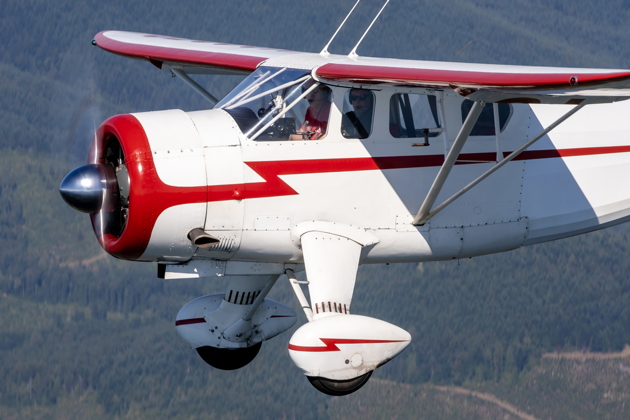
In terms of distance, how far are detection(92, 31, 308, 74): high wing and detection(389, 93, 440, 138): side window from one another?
2331 mm

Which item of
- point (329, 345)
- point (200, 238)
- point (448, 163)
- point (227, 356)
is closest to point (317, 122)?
point (448, 163)

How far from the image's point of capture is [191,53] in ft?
52.7

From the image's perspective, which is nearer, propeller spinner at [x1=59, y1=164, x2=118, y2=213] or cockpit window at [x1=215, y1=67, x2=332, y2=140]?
propeller spinner at [x1=59, y1=164, x2=118, y2=213]

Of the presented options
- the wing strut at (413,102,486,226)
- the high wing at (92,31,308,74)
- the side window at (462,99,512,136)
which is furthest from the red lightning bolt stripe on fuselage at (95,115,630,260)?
the high wing at (92,31,308,74)

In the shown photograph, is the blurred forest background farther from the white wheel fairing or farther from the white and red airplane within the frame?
the white wheel fairing

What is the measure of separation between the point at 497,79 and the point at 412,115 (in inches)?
72.6

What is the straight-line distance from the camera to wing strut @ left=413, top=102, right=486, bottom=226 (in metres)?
11.8

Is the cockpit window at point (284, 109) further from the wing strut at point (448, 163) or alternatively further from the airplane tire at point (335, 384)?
the airplane tire at point (335, 384)

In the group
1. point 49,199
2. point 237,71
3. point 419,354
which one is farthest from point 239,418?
point 49,199

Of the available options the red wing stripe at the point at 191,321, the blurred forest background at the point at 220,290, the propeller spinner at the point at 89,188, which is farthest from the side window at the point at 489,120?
the blurred forest background at the point at 220,290

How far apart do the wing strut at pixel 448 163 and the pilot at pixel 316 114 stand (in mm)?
1452

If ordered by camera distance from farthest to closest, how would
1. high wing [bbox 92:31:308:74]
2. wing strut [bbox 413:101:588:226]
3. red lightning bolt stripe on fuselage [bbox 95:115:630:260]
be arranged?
high wing [bbox 92:31:308:74], wing strut [bbox 413:101:588:226], red lightning bolt stripe on fuselage [bbox 95:115:630:260]

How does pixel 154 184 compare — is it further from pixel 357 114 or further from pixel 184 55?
pixel 184 55

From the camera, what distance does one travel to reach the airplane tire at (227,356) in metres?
15.5
